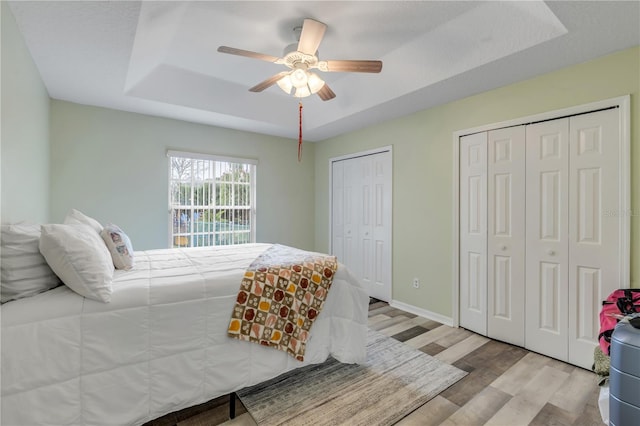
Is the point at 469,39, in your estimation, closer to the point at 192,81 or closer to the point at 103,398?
the point at 192,81

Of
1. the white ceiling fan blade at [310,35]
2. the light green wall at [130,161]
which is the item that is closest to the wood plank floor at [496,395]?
the white ceiling fan blade at [310,35]

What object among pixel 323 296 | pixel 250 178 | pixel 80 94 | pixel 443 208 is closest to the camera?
pixel 323 296

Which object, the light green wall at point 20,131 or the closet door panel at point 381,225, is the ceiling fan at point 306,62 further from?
the closet door panel at point 381,225

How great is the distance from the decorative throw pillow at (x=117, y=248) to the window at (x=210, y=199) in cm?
185

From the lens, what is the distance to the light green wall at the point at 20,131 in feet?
5.65

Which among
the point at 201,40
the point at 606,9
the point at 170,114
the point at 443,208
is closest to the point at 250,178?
the point at 170,114

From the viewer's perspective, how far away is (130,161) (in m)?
3.57

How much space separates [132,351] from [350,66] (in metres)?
2.31

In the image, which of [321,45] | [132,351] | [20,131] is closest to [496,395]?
[132,351]

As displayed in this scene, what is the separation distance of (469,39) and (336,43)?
3.65 feet

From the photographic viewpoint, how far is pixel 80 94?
9.92 ft

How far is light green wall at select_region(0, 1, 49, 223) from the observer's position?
67.7 inches

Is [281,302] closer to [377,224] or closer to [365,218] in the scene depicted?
[377,224]

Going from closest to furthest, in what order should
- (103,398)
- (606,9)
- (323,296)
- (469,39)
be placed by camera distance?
(103,398), (606,9), (323,296), (469,39)
